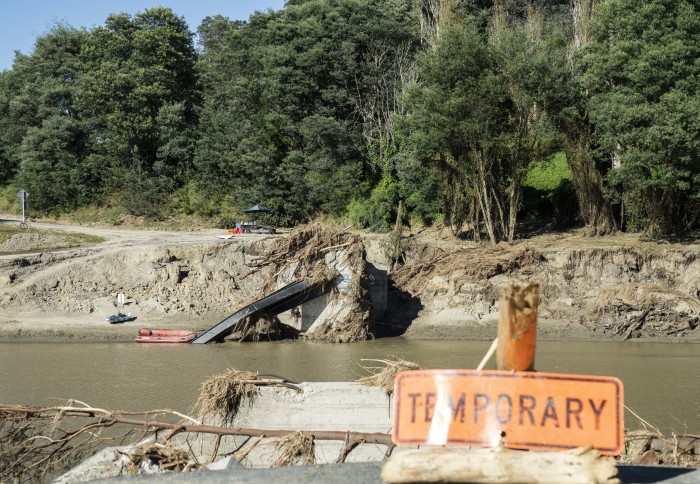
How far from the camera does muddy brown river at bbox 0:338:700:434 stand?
1378 centimetres

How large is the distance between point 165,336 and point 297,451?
14032 mm

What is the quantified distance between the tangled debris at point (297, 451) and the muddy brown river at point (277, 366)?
5580mm

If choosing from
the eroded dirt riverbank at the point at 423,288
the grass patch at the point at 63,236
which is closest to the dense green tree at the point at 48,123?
the grass patch at the point at 63,236

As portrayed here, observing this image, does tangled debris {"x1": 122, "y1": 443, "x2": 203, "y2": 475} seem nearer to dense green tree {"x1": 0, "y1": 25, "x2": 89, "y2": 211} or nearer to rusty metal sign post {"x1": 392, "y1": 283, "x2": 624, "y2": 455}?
rusty metal sign post {"x1": 392, "y1": 283, "x2": 624, "y2": 455}

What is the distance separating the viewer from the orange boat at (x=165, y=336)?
20.8 m

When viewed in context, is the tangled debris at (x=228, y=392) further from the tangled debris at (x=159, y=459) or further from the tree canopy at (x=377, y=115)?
the tree canopy at (x=377, y=115)

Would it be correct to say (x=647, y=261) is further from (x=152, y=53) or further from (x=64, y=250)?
(x=152, y=53)

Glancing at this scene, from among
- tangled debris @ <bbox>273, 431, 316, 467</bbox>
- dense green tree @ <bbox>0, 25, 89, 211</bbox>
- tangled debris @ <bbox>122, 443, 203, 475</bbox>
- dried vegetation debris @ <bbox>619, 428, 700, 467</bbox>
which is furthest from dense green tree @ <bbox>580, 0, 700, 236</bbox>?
dense green tree @ <bbox>0, 25, 89, 211</bbox>

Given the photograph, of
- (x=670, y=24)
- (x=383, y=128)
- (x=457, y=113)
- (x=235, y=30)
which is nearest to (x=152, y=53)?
(x=235, y=30)

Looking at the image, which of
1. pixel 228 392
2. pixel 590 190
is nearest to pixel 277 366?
pixel 228 392

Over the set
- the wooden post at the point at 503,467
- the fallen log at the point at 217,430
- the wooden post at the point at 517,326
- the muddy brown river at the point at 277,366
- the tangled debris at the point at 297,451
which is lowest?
the muddy brown river at the point at 277,366

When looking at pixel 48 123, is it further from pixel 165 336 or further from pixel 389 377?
pixel 389 377

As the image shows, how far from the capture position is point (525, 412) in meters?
4.46

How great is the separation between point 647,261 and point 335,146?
673 inches
